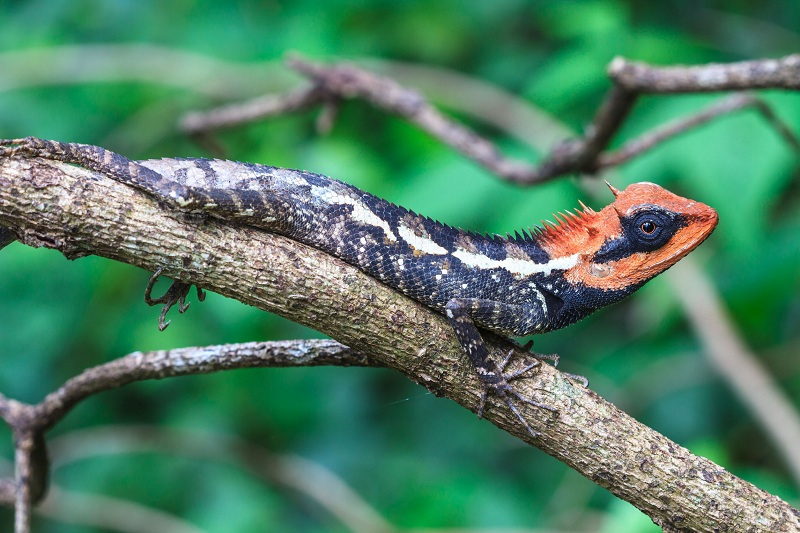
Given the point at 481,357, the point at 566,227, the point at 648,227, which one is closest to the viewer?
the point at 481,357

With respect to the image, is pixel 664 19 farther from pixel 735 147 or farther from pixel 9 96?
pixel 9 96

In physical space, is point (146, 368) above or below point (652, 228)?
below

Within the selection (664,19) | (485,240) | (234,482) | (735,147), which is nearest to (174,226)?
(485,240)

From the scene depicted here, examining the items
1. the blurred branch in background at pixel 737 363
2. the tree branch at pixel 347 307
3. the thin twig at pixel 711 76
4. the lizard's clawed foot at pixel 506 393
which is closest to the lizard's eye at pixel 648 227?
the thin twig at pixel 711 76

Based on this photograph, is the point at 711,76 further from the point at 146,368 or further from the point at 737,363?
the point at 146,368

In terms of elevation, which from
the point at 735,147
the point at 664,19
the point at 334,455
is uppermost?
the point at 664,19

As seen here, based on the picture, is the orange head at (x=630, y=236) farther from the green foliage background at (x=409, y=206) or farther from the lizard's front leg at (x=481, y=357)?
the green foliage background at (x=409, y=206)

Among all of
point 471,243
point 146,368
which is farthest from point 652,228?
point 146,368
